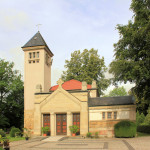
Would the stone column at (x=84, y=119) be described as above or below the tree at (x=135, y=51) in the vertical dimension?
below

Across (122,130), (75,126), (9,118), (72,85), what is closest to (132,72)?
(122,130)

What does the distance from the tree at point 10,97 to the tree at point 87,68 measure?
38.5 ft

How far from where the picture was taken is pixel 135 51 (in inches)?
930

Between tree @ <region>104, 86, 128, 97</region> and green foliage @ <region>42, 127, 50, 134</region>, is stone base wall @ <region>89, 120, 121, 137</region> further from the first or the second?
tree @ <region>104, 86, 128, 97</region>

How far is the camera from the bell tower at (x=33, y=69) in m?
31.0

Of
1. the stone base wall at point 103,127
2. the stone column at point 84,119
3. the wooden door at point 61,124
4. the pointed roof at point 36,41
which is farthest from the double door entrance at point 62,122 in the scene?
the pointed roof at point 36,41

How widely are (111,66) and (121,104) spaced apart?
5.45m

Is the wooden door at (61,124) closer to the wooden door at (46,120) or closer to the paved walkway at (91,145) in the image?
the wooden door at (46,120)

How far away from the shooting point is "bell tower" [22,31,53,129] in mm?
30969

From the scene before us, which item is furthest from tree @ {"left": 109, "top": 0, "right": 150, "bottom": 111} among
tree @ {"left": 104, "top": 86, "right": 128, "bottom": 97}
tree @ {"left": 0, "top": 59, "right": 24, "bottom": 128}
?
tree @ {"left": 104, "top": 86, "right": 128, "bottom": 97}

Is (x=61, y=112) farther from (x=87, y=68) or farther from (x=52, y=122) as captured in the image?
(x=87, y=68)

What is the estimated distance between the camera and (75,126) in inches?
1014

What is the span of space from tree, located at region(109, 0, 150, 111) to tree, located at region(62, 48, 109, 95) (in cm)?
1999

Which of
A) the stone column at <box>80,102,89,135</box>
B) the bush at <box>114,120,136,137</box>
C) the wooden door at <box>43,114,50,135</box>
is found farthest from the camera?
the wooden door at <box>43,114,50,135</box>
